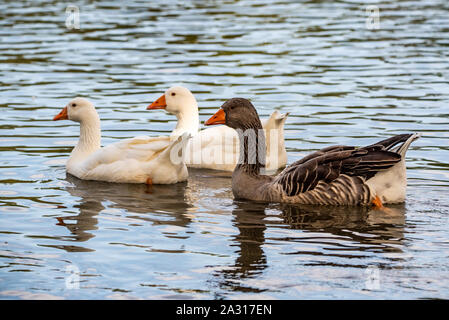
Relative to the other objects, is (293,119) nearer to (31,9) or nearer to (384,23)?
(384,23)

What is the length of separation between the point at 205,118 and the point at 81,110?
347cm

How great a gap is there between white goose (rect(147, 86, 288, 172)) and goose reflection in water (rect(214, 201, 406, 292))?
189 centimetres

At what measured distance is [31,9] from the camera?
30.0 metres

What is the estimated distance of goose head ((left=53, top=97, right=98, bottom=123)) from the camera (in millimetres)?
13047

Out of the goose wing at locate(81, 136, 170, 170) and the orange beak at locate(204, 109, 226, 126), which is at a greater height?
the orange beak at locate(204, 109, 226, 126)

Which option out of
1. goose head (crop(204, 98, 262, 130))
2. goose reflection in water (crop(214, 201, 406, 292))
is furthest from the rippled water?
goose head (crop(204, 98, 262, 130))

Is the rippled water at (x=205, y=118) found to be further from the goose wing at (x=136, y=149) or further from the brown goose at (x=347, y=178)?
the goose wing at (x=136, y=149)

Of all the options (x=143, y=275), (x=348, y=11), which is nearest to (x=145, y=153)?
(x=143, y=275)

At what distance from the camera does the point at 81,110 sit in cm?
1309

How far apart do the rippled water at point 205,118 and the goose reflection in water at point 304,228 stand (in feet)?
0.11

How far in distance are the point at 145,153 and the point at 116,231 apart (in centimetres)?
266

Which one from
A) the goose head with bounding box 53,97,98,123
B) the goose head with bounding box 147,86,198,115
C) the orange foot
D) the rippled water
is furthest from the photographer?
the goose head with bounding box 147,86,198,115

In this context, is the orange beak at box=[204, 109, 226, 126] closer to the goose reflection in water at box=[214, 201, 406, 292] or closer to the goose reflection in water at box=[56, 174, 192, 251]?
the goose reflection in water at box=[56, 174, 192, 251]

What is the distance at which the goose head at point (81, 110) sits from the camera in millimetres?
13047
